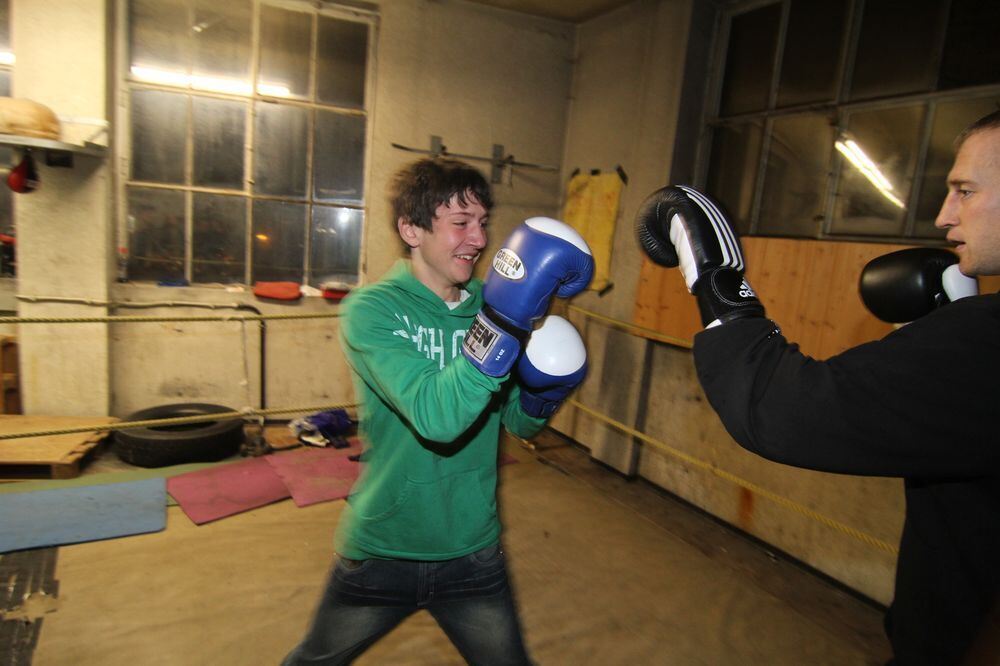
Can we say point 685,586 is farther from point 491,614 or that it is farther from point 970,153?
point 970,153

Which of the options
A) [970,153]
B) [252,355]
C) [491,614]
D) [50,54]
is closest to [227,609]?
[491,614]

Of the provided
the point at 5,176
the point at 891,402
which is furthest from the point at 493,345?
the point at 5,176

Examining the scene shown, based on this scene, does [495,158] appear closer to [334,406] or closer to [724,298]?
[334,406]

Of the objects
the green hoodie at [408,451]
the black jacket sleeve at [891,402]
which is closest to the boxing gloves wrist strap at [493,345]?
the green hoodie at [408,451]

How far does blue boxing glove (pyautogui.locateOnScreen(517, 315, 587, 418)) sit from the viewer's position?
147cm

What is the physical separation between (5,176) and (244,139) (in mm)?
1573

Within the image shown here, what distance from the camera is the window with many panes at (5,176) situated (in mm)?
3861

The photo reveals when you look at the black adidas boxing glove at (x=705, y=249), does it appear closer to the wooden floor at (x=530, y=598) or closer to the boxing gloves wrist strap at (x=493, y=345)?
the boxing gloves wrist strap at (x=493, y=345)

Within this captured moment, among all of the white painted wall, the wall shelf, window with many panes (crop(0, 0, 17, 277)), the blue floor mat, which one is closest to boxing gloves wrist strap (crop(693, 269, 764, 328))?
the blue floor mat

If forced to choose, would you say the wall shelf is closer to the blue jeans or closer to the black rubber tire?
the black rubber tire

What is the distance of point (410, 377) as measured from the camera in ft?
3.91

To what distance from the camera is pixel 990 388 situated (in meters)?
0.78

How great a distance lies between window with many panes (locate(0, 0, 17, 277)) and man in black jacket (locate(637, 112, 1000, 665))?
4.69 meters

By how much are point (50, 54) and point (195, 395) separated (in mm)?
2492
